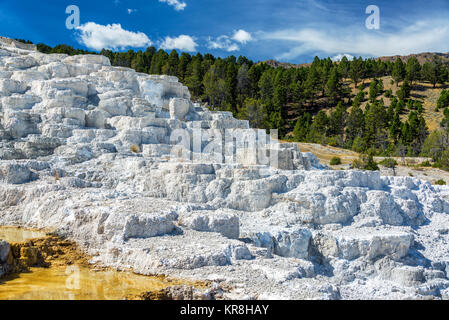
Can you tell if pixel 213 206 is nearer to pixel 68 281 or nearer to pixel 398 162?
pixel 68 281

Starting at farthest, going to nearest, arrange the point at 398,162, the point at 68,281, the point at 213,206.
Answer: the point at 398,162 < the point at 213,206 < the point at 68,281

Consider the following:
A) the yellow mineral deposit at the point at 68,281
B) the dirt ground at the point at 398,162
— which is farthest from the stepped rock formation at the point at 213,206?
the dirt ground at the point at 398,162

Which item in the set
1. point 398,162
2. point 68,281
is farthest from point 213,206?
point 398,162

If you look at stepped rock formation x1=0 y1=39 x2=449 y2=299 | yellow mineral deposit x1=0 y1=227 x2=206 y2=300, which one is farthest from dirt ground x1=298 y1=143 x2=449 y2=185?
yellow mineral deposit x1=0 y1=227 x2=206 y2=300

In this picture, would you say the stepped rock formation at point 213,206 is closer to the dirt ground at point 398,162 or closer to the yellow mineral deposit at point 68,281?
the yellow mineral deposit at point 68,281

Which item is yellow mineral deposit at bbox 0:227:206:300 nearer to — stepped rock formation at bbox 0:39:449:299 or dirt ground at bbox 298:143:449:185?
stepped rock formation at bbox 0:39:449:299

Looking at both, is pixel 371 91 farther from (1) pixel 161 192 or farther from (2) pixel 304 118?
(1) pixel 161 192

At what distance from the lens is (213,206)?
13.2m

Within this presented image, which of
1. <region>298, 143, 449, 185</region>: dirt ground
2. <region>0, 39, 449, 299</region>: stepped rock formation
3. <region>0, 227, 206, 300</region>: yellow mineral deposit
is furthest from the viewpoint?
<region>298, 143, 449, 185</region>: dirt ground

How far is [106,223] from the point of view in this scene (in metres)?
9.80

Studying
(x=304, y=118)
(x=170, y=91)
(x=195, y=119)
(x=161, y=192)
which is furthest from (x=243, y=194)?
(x=304, y=118)

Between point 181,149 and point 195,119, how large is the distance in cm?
760

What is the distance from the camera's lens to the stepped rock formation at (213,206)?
29.0 feet

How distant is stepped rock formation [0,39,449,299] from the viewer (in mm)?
8844
